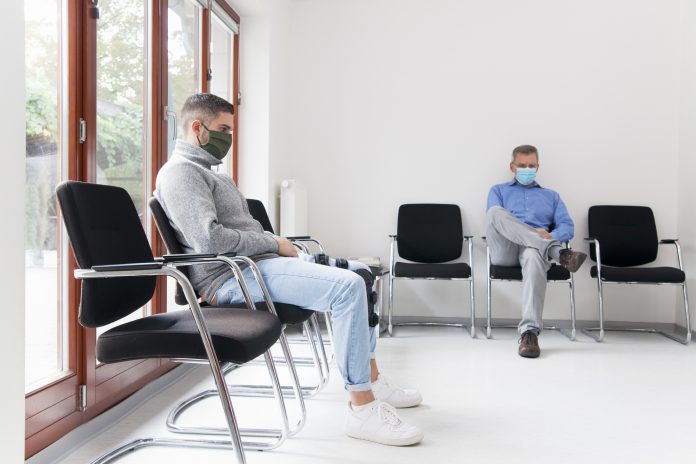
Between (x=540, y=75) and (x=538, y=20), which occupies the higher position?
(x=538, y=20)

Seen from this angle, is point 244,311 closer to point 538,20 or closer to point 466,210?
Answer: point 466,210

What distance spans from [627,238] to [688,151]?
0.73m

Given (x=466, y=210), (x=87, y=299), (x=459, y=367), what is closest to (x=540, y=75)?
(x=466, y=210)

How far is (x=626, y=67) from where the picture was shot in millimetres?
4207

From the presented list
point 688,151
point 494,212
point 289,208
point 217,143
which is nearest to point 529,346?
point 494,212

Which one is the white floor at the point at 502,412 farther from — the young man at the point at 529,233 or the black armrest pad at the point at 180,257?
the black armrest pad at the point at 180,257

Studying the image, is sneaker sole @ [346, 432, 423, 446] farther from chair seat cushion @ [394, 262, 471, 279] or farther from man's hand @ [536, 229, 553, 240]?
man's hand @ [536, 229, 553, 240]

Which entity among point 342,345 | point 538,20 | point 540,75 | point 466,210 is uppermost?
point 538,20

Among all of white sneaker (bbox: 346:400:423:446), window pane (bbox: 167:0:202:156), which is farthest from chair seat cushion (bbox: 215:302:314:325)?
window pane (bbox: 167:0:202:156)

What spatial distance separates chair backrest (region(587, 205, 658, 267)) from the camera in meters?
4.03

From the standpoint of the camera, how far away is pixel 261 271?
1.99m

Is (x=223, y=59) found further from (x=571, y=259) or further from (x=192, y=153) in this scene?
(x=571, y=259)

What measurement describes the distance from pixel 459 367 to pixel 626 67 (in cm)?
264

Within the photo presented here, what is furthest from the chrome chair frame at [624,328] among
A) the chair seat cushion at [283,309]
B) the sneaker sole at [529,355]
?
the chair seat cushion at [283,309]
